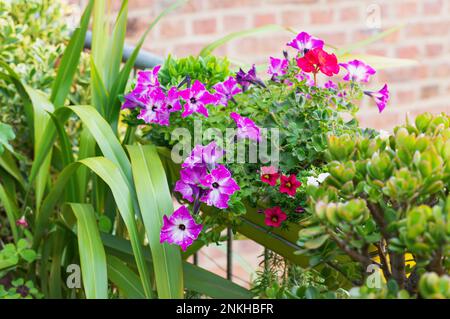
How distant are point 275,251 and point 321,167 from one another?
19 cm

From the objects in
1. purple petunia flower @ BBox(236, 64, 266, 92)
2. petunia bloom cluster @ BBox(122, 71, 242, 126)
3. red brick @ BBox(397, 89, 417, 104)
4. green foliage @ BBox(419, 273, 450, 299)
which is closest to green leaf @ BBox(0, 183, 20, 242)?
petunia bloom cluster @ BBox(122, 71, 242, 126)

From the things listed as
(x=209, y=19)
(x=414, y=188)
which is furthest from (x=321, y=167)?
(x=209, y=19)

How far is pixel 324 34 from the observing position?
309cm

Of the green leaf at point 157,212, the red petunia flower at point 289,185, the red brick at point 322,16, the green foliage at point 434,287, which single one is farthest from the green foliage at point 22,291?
the red brick at point 322,16

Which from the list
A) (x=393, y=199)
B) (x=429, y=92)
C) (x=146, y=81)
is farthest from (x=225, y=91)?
(x=429, y=92)

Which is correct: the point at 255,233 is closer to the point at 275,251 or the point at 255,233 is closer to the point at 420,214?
the point at 275,251

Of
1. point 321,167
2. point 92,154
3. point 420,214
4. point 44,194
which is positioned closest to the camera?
point 420,214

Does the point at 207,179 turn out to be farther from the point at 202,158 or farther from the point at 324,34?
the point at 324,34

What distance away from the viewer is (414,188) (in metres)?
0.94

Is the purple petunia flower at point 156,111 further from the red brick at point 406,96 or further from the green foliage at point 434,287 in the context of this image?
the red brick at point 406,96

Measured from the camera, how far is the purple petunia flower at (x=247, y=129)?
1.38 meters

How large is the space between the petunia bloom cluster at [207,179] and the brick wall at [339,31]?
1648 millimetres

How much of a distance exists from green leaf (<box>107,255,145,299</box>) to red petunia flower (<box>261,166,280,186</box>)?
0.34 meters

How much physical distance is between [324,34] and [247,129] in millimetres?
1801
